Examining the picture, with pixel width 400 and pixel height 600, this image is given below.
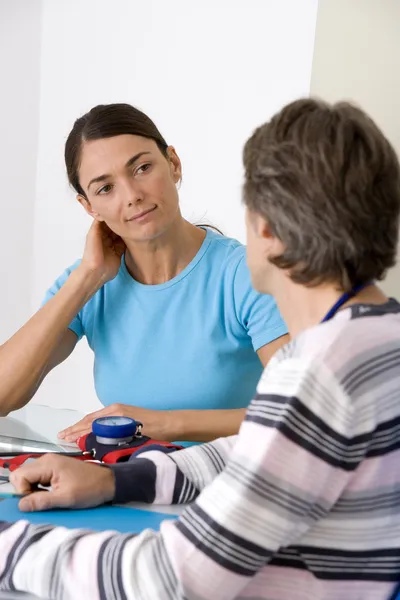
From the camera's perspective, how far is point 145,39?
3.67 metres

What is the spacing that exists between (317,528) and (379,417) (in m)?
0.14

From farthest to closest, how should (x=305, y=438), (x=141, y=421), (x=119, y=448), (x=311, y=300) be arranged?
(x=141, y=421), (x=119, y=448), (x=311, y=300), (x=305, y=438)

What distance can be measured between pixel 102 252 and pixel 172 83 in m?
1.75

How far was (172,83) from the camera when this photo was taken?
3.60 m

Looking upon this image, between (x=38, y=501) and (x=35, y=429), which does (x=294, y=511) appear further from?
(x=35, y=429)

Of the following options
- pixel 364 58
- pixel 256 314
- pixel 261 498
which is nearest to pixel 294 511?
pixel 261 498

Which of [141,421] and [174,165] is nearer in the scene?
[141,421]

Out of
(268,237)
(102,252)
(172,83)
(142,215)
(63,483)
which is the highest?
(172,83)

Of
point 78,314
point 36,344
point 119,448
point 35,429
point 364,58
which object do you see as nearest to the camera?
point 119,448

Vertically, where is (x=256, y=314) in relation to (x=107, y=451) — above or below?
above

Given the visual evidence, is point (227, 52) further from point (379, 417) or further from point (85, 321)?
point (379, 417)

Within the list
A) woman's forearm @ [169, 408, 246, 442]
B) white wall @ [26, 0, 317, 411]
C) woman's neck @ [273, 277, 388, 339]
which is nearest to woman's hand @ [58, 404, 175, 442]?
woman's forearm @ [169, 408, 246, 442]

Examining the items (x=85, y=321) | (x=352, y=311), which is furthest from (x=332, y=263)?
(x=85, y=321)

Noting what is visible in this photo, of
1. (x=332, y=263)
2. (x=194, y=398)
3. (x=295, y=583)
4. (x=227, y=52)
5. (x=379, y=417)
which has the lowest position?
(x=194, y=398)
